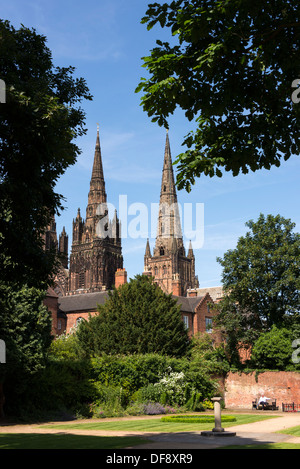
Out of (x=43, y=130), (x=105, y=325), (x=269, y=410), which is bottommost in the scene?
(x=269, y=410)

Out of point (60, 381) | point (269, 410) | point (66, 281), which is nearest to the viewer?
point (60, 381)

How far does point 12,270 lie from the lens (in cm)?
1230

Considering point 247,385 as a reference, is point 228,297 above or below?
above

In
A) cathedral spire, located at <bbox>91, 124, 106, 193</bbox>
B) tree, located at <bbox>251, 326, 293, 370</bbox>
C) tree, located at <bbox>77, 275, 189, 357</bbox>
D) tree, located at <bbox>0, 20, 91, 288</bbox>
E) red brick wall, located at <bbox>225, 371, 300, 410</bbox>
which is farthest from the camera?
cathedral spire, located at <bbox>91, 124, 106, 193</bbox>

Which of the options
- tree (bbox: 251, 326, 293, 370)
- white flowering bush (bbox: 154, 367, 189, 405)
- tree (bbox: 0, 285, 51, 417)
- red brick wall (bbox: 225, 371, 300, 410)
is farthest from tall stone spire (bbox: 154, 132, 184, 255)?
tree (bbox: 0, 285, 51, 417)

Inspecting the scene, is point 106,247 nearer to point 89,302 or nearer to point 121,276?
point 89,302

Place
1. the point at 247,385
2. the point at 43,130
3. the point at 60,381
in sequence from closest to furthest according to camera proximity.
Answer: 1. the point at 43,130
2. the point at 60,381
3. the point at 247,385

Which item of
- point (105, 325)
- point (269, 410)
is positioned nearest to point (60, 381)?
point (105, 325)

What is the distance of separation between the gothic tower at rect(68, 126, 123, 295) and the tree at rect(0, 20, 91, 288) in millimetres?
123587

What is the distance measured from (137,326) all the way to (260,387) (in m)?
11.8

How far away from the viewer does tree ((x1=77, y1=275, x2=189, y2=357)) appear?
124 feet

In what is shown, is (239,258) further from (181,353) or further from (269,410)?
(269,410)

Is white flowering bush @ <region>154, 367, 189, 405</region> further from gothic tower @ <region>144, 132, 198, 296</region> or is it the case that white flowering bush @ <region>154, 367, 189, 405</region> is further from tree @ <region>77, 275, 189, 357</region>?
gothic tower @ <region>144, 132, 198, 296</region>

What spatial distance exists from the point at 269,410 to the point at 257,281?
10.8 m
